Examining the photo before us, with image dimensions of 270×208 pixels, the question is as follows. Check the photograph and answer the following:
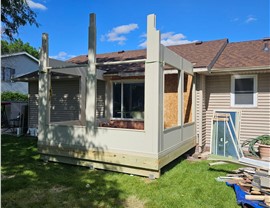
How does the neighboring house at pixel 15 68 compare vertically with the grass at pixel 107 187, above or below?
above

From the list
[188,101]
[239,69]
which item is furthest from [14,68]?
[239,69]

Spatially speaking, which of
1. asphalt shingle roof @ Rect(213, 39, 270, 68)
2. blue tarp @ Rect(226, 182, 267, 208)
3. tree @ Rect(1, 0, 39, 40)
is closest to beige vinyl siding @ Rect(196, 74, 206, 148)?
asphalt shingle roof @ Rect(213, 39, 270, 68)

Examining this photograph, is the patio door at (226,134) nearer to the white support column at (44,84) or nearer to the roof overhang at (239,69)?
the roof overhang at (239,69)

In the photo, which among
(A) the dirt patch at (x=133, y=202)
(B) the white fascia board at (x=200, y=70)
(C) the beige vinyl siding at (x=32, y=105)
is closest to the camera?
(A) the dirt patch at (x=133, y=202)

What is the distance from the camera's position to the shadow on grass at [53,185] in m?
4.39

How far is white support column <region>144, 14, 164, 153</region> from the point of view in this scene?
557cm

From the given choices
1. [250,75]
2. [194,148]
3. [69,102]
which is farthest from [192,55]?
[69,102]

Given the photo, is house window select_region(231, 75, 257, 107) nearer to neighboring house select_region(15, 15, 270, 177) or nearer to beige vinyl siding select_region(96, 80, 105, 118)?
neighboring house select_region(15, 15, 270, 177)

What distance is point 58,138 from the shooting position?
7.05 meters

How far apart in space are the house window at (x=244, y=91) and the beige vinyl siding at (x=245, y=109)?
5.0 inches

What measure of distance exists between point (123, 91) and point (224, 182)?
594 cm

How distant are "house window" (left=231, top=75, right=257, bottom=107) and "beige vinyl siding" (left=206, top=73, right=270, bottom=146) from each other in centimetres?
13

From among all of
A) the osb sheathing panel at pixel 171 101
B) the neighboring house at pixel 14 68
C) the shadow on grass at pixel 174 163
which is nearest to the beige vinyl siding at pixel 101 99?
the osb sheathing panel at pixel 171 101

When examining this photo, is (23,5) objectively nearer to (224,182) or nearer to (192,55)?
(192,55)
